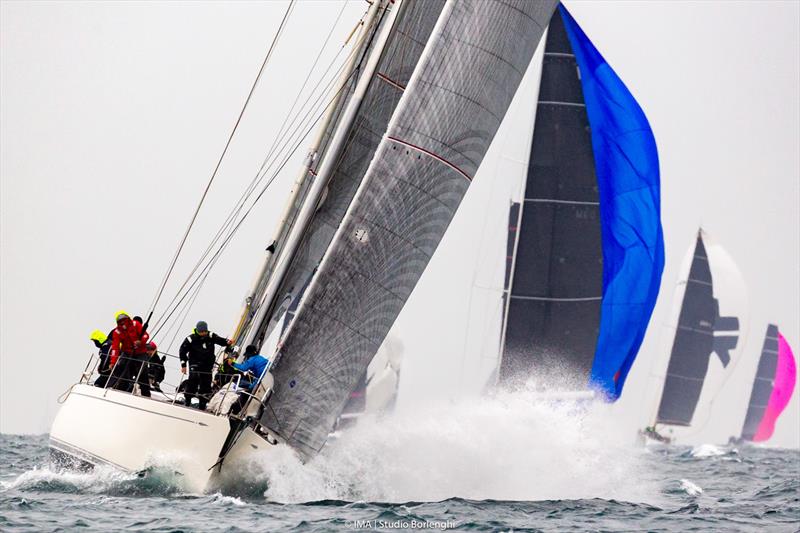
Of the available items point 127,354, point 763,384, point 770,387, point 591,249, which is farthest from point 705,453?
point 127,354

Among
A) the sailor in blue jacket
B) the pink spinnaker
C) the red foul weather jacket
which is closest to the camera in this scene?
the sailor in blue jacket

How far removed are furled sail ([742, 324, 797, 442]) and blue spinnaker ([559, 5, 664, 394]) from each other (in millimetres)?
34209

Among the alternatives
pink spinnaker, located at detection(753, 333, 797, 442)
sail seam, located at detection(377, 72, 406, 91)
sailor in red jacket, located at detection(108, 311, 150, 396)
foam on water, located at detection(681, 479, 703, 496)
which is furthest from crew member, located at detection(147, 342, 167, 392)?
pink spinnaker, located at detection(753, 333, 797, 442)

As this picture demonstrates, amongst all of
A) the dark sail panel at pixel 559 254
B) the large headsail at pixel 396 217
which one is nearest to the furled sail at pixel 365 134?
the large headsail at pixel 396 217

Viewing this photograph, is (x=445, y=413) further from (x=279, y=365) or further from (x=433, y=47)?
(x=433, y=47)

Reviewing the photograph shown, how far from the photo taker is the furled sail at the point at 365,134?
14.0 m

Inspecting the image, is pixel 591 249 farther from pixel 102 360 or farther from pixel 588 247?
pixel 102 360

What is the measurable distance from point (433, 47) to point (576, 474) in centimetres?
572

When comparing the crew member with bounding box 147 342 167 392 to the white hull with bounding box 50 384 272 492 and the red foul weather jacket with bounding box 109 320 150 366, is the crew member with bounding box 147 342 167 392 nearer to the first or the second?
the red foul weather jacket with bounding box 109 320 150 366

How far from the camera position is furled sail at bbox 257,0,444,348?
14.0 metres

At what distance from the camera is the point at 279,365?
12438 millimetres

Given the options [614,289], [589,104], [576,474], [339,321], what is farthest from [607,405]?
[339,321]

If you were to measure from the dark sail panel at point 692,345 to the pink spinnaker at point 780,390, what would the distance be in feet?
46.5

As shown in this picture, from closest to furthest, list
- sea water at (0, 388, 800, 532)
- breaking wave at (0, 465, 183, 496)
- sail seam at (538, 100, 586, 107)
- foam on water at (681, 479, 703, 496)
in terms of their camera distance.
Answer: sea water at (0, 388, 800, 532), breaking wave at (0, 465, 183, 496), foam on water at (681, 479, 703, 496), sail seam at (538, 100, 586, 107)
